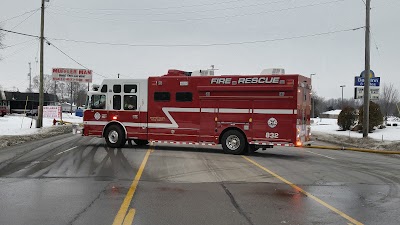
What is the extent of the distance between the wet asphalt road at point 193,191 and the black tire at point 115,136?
3.67m

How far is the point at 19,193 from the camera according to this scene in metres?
7.49

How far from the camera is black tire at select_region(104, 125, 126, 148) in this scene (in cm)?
1683

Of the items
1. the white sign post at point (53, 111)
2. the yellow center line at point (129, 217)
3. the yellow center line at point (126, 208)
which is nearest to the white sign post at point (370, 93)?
the yellow center line at point (126, 208)

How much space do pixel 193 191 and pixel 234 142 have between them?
24.3 ft

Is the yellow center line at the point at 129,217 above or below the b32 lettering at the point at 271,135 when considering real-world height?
below

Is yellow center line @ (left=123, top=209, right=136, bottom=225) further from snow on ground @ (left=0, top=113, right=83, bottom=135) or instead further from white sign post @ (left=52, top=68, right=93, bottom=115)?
white sign post @ (left=52, top=68, right=93, bottom=115)

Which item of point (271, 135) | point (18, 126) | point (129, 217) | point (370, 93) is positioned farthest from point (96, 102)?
point (370, 93)

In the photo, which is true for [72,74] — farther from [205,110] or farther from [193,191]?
[193,191]

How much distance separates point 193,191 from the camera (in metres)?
8.04

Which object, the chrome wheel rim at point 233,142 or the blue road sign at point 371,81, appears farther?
the blue road sign at point 371,81

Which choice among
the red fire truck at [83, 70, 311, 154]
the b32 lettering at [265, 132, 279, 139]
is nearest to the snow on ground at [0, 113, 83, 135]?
the red fire truck at [83, 70, 311, 154]

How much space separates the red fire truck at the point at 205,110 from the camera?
48.0 feet

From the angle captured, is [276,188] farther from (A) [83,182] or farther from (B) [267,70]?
(B) [267,70]

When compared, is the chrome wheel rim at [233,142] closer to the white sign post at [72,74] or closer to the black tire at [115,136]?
the black tire at [115,136]
